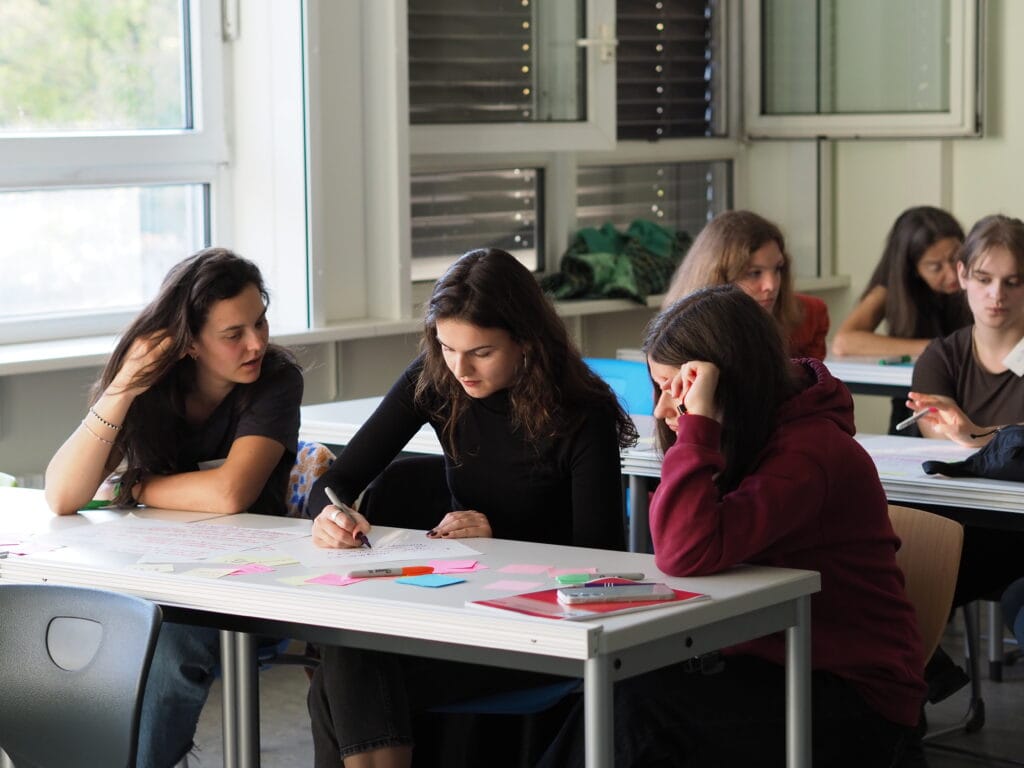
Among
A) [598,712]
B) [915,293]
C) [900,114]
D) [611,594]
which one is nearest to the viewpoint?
[598,712]

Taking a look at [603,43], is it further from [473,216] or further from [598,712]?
[598,712]

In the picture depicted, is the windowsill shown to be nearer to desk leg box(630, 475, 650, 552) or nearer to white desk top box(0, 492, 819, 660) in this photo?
desk leg box(630, 475, 650, 552)

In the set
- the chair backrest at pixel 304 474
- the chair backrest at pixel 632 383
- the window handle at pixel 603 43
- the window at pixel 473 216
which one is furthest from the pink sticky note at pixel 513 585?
the window handle at pixel 603 43

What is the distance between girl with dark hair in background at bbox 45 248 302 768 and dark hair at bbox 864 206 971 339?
8.12 feet

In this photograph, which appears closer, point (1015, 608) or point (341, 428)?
point (1015, 608)

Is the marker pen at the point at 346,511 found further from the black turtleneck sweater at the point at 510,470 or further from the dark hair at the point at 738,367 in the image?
the dark hair at the point at 738,367

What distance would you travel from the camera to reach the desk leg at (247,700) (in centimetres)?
244

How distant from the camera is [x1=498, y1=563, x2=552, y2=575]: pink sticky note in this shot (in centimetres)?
232

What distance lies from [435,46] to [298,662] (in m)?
2.39

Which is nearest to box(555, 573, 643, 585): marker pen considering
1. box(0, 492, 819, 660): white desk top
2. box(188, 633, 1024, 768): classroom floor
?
box(0, 492, 819, 660): white desk top

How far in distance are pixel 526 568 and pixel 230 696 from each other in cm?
52

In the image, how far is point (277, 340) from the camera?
4.30 metres

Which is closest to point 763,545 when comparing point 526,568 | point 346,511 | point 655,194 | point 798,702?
point 798,702

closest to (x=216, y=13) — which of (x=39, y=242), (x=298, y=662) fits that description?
(x=39, y=242)
